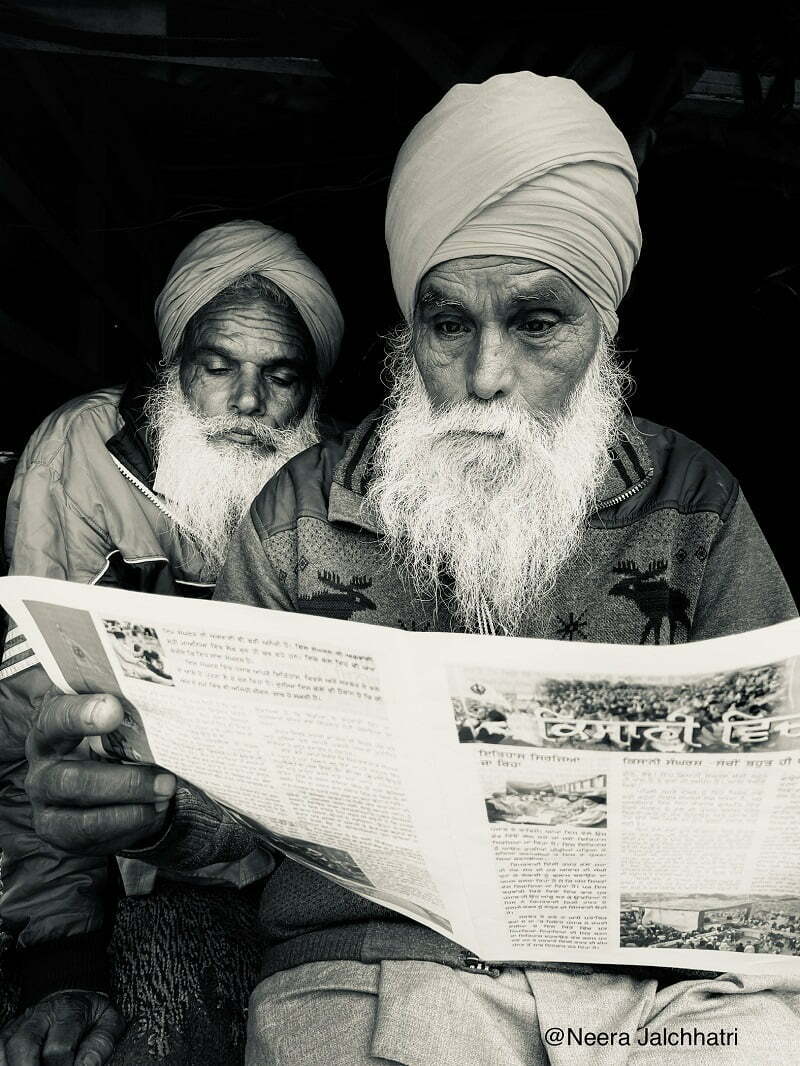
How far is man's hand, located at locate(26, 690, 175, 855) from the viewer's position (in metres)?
1.33

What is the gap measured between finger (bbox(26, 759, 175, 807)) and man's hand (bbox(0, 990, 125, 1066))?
565 mm

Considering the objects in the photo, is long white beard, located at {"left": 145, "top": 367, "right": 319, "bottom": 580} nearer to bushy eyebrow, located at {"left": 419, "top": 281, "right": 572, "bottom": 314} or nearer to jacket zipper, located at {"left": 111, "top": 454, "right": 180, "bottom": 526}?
jacket zipper, located at {"left": 111, "top": 454, "right": 180, "bottom": 526}

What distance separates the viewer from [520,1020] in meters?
1.32

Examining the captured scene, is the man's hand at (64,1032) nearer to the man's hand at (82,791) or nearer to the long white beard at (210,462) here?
the man's hand at (82,791)

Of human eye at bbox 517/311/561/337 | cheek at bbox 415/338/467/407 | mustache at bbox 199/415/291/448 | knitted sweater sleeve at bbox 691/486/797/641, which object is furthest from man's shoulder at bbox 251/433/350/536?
mustache at bbox 199/415/291/448

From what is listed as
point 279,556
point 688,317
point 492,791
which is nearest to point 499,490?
point 279,556

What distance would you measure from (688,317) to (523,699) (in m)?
3.21

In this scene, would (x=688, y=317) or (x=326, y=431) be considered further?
(x=688, y=317)

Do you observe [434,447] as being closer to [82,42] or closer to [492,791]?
[492,791]

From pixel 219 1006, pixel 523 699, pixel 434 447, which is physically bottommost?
pixel 219 1006

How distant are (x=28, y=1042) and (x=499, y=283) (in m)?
1.58

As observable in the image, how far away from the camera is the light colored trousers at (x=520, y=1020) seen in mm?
1234

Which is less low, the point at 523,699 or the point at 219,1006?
the point at 523,699

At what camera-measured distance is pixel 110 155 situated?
3803mm
